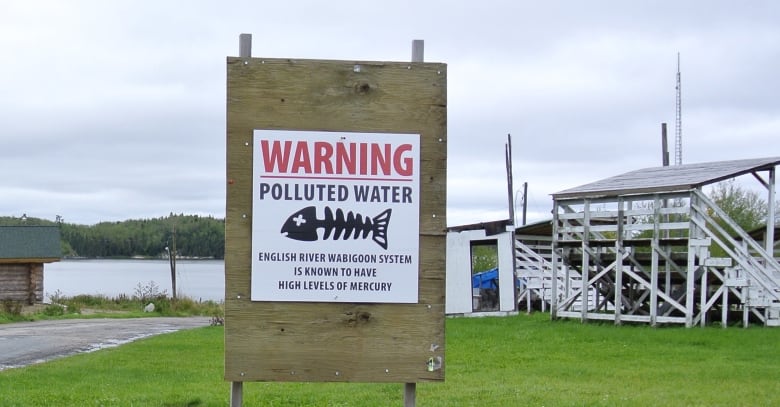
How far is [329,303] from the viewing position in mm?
6082

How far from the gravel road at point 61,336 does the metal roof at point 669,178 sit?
1118cm

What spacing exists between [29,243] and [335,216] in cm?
3657

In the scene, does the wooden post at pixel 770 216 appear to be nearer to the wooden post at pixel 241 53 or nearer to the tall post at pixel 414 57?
the tall post at pixel 414 57

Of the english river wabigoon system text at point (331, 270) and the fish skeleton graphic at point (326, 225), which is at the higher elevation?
the fish skeleton graphic at point (326, 225)

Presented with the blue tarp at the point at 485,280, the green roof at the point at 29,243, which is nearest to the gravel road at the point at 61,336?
the green roof at the point at 29,243

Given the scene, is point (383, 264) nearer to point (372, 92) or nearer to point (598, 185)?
point (372, 92)

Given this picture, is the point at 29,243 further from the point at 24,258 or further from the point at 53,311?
the point at 53,311

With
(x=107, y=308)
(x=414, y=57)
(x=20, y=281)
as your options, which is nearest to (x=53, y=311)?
(x=20, y=281)

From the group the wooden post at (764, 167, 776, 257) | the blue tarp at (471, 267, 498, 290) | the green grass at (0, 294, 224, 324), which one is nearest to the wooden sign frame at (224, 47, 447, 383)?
the wooden post at (764, 167, 776, 257)

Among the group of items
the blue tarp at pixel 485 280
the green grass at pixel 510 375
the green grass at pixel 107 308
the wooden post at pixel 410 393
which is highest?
the wooden post at pixel 410 393

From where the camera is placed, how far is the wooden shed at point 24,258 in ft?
128

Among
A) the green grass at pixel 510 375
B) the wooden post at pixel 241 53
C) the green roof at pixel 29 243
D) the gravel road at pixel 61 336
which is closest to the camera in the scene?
the wooden post at pixel 241 53

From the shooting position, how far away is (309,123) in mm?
6082

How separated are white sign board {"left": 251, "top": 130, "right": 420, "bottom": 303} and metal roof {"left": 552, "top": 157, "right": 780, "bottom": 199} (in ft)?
51.8
